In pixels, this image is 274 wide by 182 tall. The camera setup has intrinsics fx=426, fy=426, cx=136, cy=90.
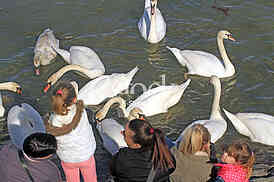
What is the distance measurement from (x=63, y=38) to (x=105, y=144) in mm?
4633

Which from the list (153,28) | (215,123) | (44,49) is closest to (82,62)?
(44,49)

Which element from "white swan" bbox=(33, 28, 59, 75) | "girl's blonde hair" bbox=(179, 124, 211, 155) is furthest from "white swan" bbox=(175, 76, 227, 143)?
"white swan" bbox=(33, 28, 59, 75)

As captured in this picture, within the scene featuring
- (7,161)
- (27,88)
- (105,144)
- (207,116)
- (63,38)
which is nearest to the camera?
(7,161)

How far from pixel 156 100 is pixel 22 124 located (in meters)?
2.65

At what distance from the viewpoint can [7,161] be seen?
4.39 meters

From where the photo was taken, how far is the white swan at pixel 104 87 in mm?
8969

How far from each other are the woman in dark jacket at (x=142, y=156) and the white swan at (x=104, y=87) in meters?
4.49

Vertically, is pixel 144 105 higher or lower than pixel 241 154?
lower

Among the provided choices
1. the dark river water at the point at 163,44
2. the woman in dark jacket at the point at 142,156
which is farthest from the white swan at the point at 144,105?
the woman in dark jacket at the point at 142,156

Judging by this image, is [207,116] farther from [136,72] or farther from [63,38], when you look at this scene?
[63,38]

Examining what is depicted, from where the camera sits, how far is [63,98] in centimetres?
504

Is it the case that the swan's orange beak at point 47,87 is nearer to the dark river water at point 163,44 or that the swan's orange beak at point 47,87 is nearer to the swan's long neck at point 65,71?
the swan's long neck at point 65,71

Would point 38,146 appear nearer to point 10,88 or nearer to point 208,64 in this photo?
point 10,88

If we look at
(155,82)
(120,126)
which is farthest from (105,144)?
(155,82)
